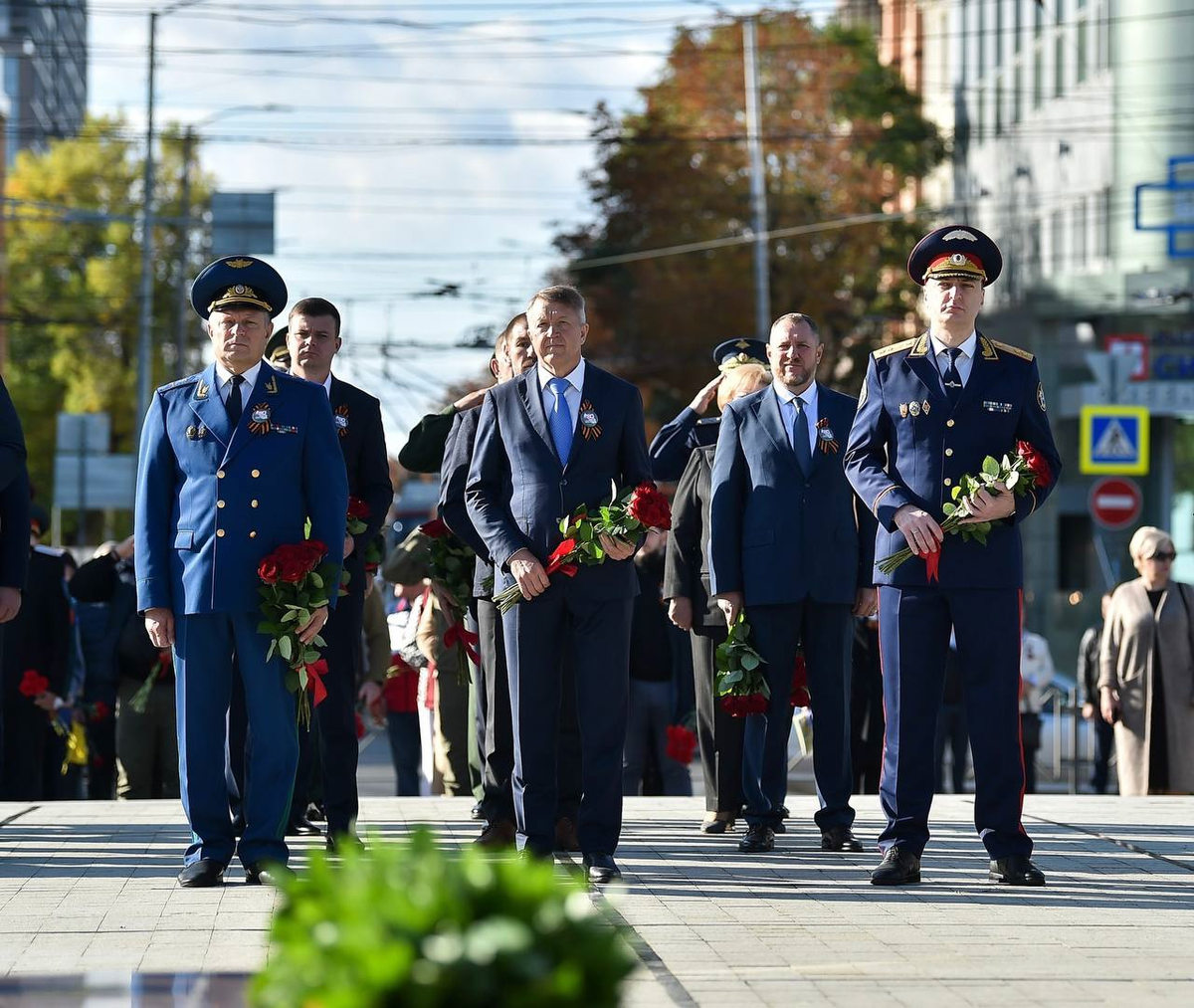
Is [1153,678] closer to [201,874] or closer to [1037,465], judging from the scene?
[1037,465]

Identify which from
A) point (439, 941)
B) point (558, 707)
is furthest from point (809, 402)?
point (439, 941)

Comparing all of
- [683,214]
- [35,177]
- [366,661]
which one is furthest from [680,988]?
[35,177]

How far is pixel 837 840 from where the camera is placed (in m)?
9.09

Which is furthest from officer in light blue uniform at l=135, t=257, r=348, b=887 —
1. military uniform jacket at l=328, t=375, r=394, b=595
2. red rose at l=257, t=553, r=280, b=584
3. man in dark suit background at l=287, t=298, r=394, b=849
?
military uniform jacket at l=328, t=375, r=394, b=595

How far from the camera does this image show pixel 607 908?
7102mm

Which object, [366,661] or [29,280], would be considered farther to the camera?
[29,280]

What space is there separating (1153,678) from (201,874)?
8.18m

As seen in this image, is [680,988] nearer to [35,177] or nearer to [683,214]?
[683,214]

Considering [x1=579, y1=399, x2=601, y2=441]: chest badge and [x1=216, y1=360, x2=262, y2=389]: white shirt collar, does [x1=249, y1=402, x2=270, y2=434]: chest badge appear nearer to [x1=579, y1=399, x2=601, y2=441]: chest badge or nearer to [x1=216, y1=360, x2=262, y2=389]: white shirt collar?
[x1=216, y1=360, x2=262, y2=389]: white shirt collar

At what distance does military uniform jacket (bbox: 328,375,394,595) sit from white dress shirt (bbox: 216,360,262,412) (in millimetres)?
1324

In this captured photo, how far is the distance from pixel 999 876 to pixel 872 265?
38.1m

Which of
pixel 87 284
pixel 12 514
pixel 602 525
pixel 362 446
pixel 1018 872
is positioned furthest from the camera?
pixel 87 284

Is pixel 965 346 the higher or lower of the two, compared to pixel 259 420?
higher

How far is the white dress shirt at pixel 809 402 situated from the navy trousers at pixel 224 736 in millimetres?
2693
